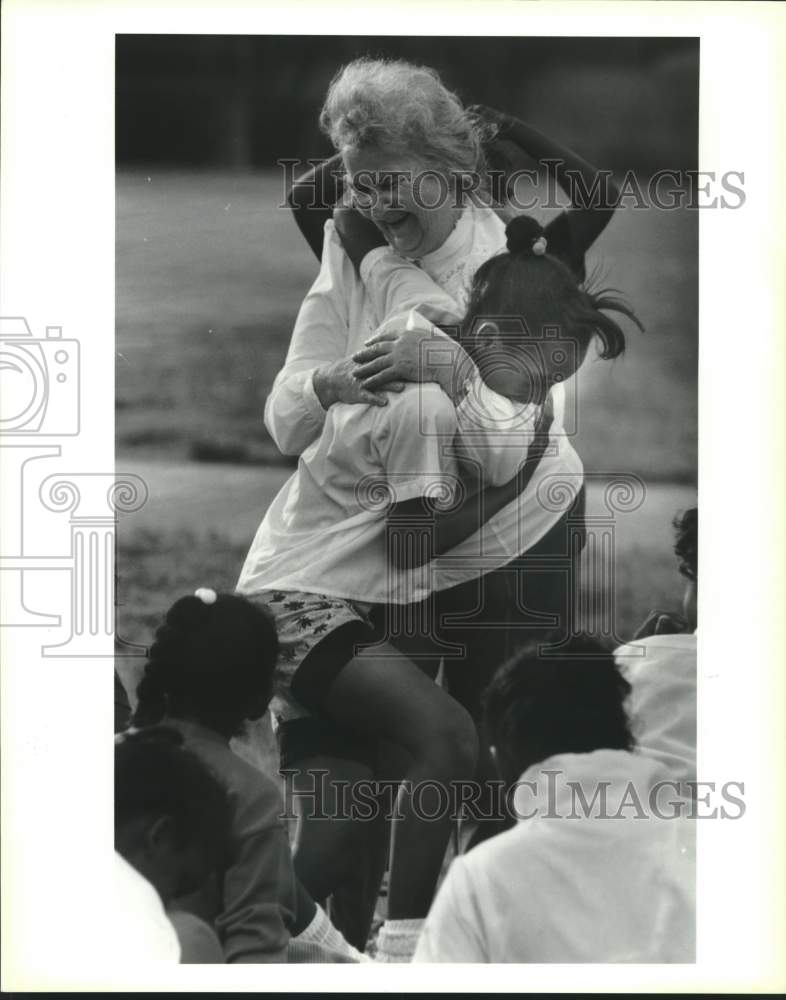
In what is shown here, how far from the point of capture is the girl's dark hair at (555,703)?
11.9 feet

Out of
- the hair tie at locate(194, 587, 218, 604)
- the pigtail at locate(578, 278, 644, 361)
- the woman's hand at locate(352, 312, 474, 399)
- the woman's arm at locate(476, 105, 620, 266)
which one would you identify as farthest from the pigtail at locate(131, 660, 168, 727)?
the woman's arm at locate(476, 105, 620, 266)

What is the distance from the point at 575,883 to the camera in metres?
3.53

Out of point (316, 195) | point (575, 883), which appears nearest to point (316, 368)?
point (316, 195)

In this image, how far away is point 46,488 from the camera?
3713 mm

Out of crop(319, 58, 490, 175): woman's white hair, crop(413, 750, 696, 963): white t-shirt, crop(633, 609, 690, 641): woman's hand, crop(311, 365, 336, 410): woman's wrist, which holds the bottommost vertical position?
crop(413, 750, 696, 963): white t-shirt

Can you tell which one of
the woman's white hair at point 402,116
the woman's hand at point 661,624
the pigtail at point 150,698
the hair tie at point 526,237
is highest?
the woman's white hair at point 402,116

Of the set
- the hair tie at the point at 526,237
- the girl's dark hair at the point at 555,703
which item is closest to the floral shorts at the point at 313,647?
the girl's dark hair at the point at 555,703

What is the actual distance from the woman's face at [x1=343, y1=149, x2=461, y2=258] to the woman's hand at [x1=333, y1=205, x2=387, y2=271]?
0.03 m

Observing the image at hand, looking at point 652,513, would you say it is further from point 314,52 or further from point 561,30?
point 314,52

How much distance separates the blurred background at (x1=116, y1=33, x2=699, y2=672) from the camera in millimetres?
3682

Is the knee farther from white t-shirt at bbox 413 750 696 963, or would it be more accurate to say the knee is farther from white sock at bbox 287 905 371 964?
white sock at bbox 287 905 371 964

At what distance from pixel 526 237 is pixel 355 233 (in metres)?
0.50

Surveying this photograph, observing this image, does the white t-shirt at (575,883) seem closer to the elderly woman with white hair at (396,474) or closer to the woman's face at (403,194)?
the elderly woman with white hair at (396,474)

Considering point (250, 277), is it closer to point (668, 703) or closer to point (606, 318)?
point (606, 318)
